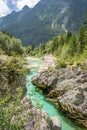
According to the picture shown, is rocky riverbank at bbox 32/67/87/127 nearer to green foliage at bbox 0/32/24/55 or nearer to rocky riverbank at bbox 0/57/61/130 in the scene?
rocky riverbank at bbox 0/57/61/130

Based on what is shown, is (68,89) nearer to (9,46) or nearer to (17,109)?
(17,109)

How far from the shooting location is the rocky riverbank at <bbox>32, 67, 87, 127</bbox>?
1484 inches

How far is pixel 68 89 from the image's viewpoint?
4656cm

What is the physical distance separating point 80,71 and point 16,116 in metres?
37.8

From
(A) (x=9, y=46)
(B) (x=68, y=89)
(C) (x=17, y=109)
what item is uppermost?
(A) (x=9, y=46)

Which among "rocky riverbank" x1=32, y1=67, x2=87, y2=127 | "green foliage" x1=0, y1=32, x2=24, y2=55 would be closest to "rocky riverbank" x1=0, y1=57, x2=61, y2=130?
"rocky riverbank" x1=32, y1=67, x2=87, y2=127

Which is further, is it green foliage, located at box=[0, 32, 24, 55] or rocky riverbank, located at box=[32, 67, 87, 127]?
green foliage, located at box=[0, 32, 24, 55]

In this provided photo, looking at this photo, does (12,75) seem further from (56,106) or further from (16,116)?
(16,116)

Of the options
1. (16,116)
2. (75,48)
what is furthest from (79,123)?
(75,48)

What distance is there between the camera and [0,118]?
1376cm

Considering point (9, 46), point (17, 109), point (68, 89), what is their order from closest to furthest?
point (17, 109)
point (68, 89)
point (9, 46)

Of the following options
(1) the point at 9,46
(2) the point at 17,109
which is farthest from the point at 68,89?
(1) the point at 9,46

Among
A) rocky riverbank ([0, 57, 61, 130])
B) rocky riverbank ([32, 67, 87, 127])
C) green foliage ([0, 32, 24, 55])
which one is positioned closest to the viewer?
rocky riverbank ([0, 57, 61, 130])

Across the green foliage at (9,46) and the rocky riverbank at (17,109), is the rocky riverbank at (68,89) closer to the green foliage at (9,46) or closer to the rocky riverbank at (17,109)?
the rocky riverbank at (17,109)
